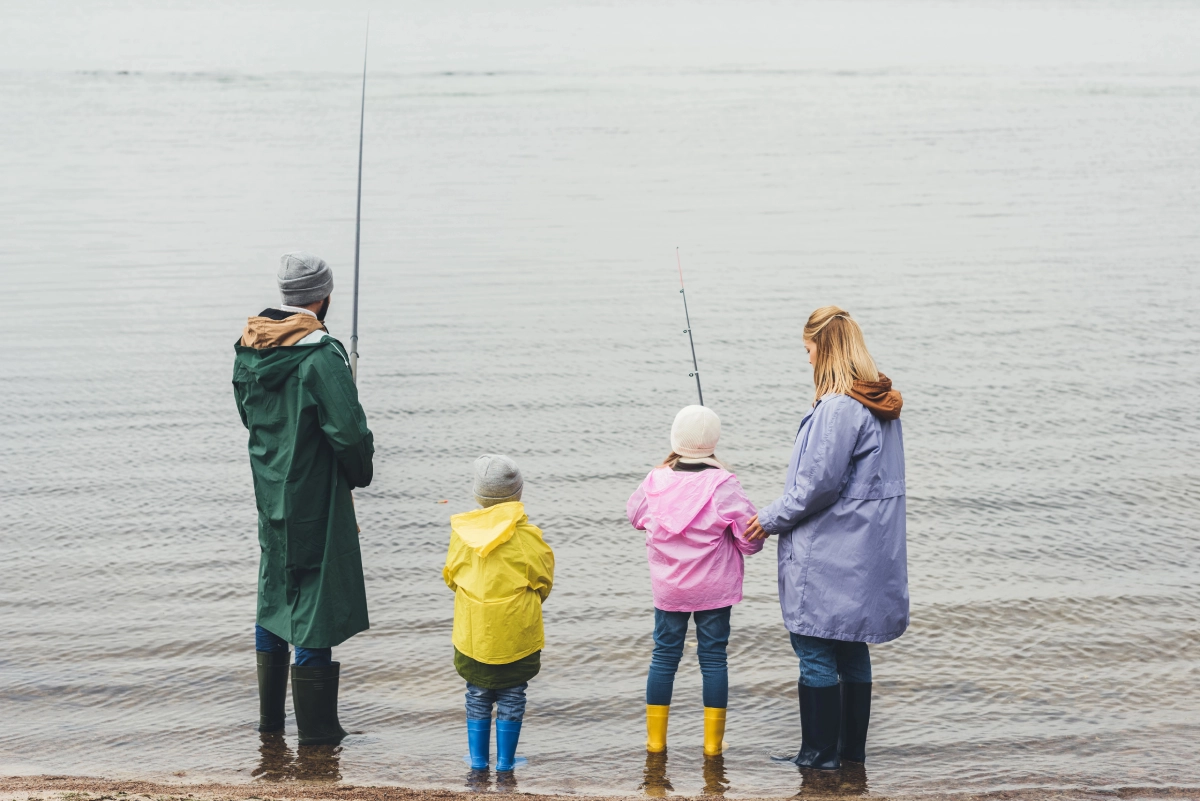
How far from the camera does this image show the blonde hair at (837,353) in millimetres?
3553

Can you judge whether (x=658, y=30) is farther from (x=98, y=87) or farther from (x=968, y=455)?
(x=968, y=455)

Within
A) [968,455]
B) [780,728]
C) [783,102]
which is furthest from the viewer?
[783,102]

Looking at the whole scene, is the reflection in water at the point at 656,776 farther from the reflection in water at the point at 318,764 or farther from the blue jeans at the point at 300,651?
the blue jeans at the point at 300,651

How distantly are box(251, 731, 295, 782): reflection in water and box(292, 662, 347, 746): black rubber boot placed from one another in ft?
0.25

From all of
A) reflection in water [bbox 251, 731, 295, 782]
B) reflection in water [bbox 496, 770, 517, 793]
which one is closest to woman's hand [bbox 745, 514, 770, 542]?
reflection in water [bbox 496, 770, 517, 793]

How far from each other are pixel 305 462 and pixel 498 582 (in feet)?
2.22

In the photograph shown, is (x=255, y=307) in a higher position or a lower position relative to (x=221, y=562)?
higher

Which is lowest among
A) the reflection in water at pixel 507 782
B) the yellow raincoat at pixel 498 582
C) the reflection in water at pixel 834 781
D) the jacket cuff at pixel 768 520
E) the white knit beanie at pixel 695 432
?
the reflection in water at pixel 507 782

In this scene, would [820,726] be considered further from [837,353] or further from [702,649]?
[837,353]

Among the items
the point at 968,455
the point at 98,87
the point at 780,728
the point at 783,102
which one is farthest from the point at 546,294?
the point at 98,87

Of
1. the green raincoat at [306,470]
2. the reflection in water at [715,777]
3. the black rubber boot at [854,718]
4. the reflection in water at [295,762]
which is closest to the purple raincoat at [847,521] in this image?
the black rubber boot at [854,718]

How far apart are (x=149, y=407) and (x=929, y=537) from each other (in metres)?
5.44

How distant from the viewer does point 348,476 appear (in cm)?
370

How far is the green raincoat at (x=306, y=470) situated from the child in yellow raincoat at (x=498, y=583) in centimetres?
34
